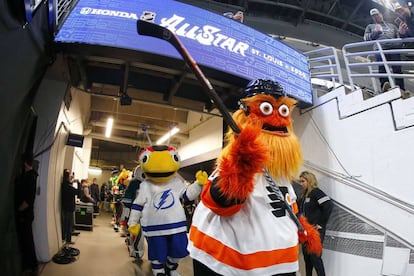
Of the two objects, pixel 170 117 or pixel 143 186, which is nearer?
pixel 143 186

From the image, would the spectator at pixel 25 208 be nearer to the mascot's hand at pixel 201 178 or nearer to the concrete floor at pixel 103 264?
the concrete floor at pixel 103 264

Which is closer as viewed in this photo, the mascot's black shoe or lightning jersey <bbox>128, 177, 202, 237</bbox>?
lightning jersey <bbox>128, 177, 202, 237</bbox>

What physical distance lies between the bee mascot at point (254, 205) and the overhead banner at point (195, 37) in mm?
2356

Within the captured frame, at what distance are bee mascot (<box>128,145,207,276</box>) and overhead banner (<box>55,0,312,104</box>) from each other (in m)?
1.35

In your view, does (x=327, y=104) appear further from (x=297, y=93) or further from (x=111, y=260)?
(x=111, y=260)

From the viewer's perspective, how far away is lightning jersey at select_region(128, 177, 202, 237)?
335 centimetres

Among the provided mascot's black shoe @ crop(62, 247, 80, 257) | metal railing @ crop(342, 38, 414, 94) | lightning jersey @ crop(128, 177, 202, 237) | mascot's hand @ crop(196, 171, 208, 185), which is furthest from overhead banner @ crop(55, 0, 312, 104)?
mascot's black shoe @ crop(62, 247, 80, 257)

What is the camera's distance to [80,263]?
4.46 meters

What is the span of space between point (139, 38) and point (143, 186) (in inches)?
68.0

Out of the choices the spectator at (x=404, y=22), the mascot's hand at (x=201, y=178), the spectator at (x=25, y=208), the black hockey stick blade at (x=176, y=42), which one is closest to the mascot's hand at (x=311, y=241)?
the black hockey stick blade at (x=176, y=42)

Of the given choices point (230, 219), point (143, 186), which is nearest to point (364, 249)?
point (143, 186)

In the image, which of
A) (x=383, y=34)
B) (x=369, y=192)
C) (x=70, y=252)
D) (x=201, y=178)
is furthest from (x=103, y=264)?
(x=383, y=34)

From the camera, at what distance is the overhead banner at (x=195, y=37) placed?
3.58 m

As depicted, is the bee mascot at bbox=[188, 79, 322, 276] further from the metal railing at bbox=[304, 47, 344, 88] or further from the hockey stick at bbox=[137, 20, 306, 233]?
the metal railing at bbox=[304, 47, 344, 88]
